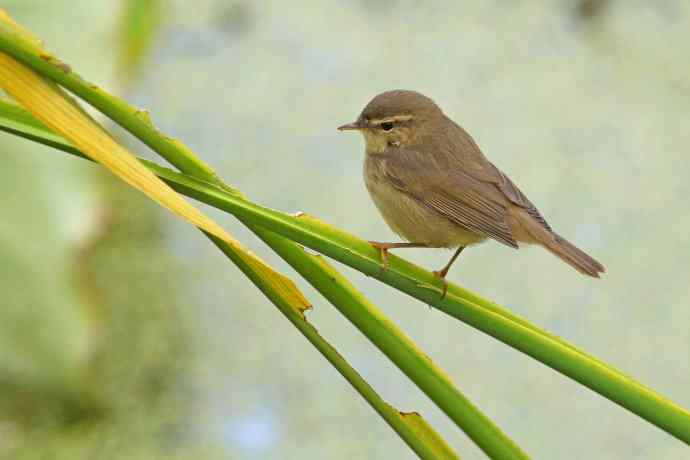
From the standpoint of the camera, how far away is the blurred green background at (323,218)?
3375 mm

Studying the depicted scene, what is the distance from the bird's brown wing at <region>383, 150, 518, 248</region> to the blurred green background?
1019 millimetres

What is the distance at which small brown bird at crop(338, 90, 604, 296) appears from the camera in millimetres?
2541

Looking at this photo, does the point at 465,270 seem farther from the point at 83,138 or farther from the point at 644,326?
the point at 83,138

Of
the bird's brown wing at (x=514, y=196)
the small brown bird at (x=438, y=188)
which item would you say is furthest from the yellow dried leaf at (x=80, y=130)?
the bird's brown wing at (x=514, y=196)

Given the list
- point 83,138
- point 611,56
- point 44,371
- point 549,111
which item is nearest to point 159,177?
point 83,138

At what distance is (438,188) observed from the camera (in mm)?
2660

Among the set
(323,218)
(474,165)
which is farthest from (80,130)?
(323,218)

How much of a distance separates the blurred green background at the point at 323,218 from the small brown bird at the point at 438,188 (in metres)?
0.92

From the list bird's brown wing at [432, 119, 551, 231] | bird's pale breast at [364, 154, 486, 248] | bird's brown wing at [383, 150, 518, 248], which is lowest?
bird's pale breast at [364, 154, 486, 248]

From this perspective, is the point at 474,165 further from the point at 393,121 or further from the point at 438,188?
the point at 393,121

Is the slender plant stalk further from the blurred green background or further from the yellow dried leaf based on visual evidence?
the blurred green background

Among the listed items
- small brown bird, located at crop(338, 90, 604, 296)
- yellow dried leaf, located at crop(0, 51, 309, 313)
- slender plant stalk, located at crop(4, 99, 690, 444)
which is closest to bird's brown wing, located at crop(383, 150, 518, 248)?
small brown bird, located at crop(338, 90, 604, 296)

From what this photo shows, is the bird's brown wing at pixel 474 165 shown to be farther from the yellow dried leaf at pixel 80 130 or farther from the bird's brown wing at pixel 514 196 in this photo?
the yellow dried leaf at pixel 80 130

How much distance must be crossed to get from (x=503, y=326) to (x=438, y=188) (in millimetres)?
1040
